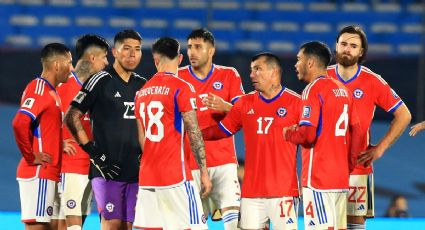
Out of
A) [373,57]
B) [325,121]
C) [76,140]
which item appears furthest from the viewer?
[373,57]

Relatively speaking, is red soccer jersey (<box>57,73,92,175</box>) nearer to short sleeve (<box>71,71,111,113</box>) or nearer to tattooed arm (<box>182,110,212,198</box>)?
short sleeve (<box>71,71,111,113</box>)

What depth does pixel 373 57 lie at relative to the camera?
1590 cm

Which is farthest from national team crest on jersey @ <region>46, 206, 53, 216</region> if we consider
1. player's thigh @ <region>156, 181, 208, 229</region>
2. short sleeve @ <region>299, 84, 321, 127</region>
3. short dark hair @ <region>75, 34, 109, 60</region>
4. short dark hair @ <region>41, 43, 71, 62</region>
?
short sleeve @ <region>299, 84, 321, 127</region>

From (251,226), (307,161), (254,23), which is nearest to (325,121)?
(307,161)

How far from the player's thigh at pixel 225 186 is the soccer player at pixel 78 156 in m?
1.09

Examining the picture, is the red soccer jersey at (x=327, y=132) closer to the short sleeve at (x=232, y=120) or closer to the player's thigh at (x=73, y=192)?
the short sleeve at (x=232, y=120)

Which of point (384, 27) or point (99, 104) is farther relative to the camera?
point (384, 27)

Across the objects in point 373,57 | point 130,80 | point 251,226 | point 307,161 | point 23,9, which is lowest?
point 251,226

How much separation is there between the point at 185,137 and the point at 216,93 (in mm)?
838

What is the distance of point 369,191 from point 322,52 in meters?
1.44

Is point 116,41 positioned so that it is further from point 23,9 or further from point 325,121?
point 23,9

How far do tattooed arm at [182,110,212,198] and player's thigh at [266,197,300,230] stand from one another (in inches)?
22.4

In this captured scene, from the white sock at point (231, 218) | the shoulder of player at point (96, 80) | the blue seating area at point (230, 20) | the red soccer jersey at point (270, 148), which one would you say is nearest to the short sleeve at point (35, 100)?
the shoulder of player at point (96, 80)

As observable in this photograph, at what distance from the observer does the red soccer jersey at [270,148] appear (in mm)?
7301
